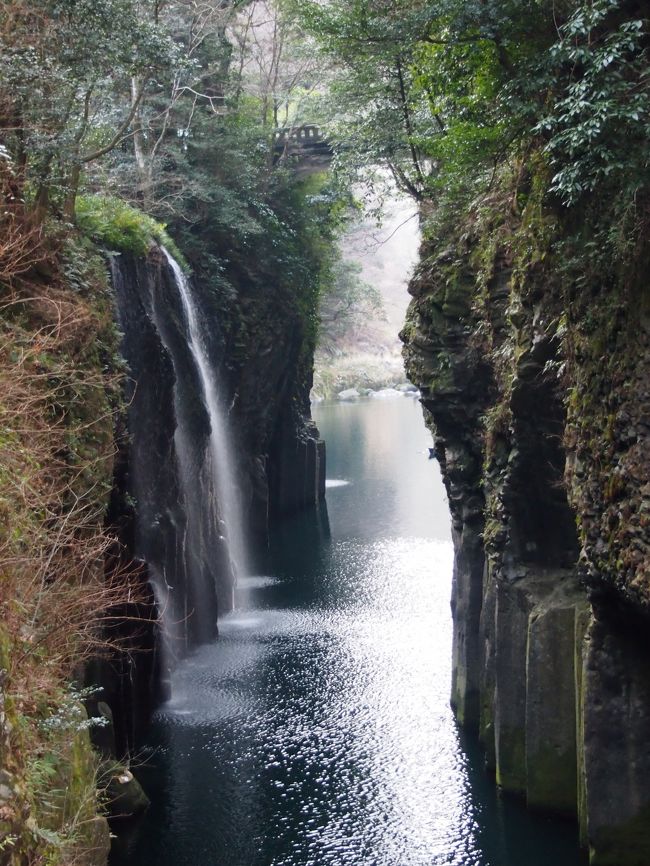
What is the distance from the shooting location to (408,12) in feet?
53.2

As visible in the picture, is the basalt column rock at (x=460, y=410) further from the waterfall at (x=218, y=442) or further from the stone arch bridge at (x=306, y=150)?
the stone arch bridge at (x=306, y=150)

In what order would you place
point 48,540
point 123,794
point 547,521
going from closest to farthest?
point 48,540, point 123,794, point 547,521

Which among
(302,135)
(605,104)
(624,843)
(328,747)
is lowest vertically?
(328,747)

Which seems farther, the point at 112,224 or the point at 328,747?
the point at 112,224

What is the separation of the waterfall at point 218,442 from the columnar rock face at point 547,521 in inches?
367

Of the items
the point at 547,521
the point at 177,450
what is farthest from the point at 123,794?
the point at 177,450

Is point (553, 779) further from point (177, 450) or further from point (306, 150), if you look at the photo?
point (306, 150)

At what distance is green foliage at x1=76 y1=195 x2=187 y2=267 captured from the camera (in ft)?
67.5

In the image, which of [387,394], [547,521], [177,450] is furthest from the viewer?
[387,394]

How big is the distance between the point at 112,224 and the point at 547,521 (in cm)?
1212

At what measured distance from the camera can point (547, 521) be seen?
1602cm

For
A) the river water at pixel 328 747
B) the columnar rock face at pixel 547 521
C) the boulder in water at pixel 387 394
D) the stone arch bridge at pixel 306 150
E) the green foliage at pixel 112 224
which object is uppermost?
the stone arch bridge at pixel 306 150

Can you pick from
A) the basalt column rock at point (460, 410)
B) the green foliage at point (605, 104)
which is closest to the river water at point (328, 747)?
the basalt column rock at point (460, 410)

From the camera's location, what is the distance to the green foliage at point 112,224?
2056 cm
